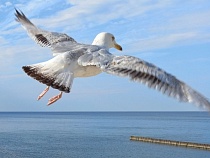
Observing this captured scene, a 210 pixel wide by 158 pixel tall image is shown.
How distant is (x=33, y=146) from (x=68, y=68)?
56.0m

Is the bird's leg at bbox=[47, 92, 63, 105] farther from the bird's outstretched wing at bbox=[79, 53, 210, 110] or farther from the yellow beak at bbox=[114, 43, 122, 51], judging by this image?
the yellow beak at bbox=[114, 43, 122, 51]

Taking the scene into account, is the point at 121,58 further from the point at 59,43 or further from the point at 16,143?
the point at 16,143

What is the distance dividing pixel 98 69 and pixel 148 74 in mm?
484

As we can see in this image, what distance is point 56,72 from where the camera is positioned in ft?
11.6

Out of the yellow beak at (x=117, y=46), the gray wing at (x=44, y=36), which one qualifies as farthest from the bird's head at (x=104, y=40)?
the gray wing at (x=44, y=36)

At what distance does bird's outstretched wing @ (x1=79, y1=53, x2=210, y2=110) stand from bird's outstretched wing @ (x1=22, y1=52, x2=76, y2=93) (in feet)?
0.53

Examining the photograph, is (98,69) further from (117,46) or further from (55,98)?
(117,46)

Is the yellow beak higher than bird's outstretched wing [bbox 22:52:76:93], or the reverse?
the yellow beak

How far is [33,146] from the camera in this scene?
5788cm

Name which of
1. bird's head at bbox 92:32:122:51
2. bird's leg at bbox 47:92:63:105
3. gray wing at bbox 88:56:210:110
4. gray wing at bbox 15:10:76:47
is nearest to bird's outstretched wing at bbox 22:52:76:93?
bird's leg at bbox 47:92:63:105

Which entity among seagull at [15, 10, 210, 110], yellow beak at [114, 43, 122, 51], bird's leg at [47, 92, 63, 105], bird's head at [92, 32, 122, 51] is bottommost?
bird's leg at [47, 92, 63, 105]

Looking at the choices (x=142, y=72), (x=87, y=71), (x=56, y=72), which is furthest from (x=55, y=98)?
(x=142, y=72)

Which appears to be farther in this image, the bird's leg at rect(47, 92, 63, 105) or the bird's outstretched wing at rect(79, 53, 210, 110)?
the bird's leg at rect(47, 92, 63, 105)

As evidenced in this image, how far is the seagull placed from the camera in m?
2.80
